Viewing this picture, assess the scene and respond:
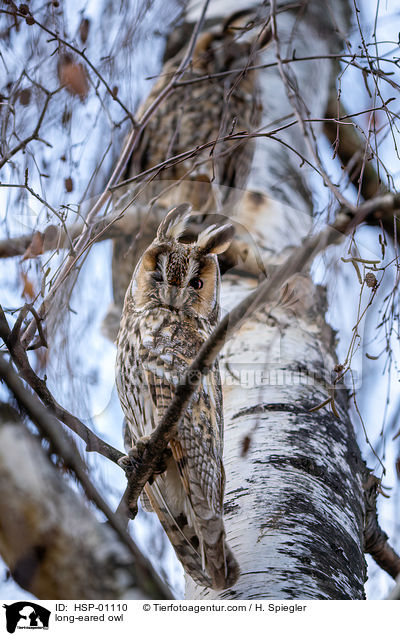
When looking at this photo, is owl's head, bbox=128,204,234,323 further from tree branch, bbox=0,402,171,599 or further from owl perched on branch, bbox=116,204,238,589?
tree branch, bbox=0,402,171,599

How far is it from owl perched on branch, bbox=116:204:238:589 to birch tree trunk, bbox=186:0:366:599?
5cm

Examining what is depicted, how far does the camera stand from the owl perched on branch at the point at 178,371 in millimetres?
823

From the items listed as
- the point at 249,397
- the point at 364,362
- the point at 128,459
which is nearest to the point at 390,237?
the point at 364,362

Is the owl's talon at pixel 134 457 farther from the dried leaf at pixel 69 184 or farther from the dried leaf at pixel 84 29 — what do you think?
the dried leaf at pixel 84 29

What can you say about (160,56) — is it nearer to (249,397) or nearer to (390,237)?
(390,237)

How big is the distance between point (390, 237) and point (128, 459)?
59 cm

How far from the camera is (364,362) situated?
3.35 ft

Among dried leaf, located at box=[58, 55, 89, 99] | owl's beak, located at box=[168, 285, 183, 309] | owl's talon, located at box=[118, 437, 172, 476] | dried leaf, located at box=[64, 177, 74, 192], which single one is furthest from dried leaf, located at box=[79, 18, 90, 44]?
owl's talon, located at box=[118, 437, 172, 476]

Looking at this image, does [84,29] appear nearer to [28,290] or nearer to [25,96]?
[25,96]

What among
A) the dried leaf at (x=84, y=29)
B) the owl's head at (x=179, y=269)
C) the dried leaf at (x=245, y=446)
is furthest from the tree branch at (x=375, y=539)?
the dried leaf at (x=84, y=29)

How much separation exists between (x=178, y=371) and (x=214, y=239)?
216mm

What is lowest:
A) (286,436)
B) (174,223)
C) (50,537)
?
(50,537)

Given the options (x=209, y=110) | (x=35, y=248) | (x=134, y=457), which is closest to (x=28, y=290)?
(x=35, y=248)

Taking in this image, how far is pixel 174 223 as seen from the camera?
2.97ft
